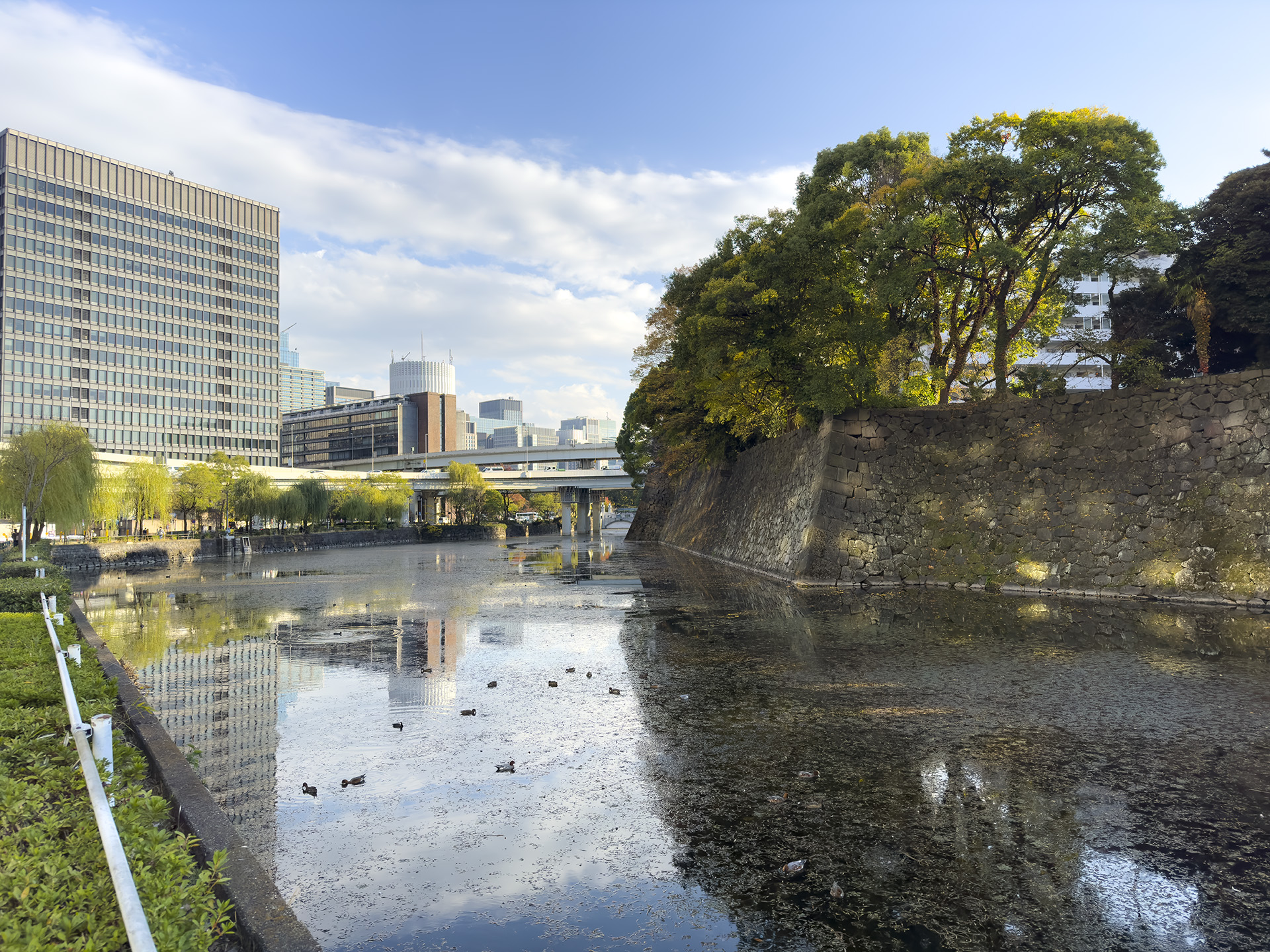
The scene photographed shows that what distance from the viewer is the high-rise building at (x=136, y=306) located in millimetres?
104250

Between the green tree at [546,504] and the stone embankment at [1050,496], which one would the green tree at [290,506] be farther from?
the green tree at [546,504]

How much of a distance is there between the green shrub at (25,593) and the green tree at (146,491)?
39.6 metres

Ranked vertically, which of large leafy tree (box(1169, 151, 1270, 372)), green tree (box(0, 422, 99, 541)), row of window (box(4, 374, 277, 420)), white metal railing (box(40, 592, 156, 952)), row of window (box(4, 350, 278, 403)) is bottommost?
white metal railing (box(40, 592, 156, 952))

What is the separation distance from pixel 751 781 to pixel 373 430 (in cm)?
16385

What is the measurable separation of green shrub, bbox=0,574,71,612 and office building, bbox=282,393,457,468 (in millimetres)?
144254

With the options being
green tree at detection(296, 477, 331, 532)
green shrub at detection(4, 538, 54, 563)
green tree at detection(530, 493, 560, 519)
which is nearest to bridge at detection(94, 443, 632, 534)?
green tree at detection(296, 477, 331, 532)

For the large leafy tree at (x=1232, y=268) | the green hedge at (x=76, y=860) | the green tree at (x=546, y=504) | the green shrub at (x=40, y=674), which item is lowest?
the green tree at (x=546, y=504)

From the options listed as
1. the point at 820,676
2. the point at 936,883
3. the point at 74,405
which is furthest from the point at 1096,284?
the point at 74,405

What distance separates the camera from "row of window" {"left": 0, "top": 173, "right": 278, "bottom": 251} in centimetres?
10406

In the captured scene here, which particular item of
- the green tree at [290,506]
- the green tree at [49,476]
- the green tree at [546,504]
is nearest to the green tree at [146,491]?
the green tree at [290,506]

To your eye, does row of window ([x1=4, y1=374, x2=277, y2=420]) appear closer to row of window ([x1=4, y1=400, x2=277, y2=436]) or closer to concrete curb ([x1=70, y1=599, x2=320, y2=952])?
row of window ([x1=4, y1=400, x2=277, y2=436])

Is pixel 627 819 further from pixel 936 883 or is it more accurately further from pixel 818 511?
pixel 818 511

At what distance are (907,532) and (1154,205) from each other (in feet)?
35.2

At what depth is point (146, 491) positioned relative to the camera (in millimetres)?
51500
